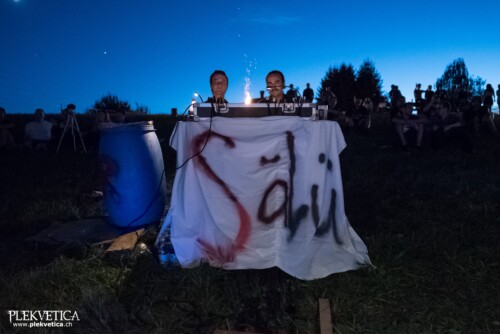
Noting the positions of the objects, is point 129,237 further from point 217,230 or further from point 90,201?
point 90,201

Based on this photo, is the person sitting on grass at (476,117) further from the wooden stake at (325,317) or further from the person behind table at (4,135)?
the person behind table at (4,135)

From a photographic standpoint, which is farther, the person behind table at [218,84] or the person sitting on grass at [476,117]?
the person sitting on grass at [476,117]

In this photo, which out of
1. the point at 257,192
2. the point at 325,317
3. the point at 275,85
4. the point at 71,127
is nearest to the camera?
the point at 325,317

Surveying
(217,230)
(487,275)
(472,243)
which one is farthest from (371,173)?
(217,230)

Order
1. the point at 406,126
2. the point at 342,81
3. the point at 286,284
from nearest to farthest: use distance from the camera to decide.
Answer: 1. the point at 286,284
2. the point at 406,126
3. the point at 342,81

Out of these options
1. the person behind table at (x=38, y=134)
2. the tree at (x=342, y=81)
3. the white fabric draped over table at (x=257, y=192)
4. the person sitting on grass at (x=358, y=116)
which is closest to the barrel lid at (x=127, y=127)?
the white fabric draped over table at (x=257, y=192)

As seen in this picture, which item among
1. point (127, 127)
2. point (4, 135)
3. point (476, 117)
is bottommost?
point (4, 135)

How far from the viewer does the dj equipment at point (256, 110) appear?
366 cm

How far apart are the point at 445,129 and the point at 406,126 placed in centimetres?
97

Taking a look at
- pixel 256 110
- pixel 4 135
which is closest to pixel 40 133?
pixel 4 135

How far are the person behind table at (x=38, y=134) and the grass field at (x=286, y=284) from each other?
7463 millimetres

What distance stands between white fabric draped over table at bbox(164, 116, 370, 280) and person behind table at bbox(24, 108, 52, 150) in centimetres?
1067

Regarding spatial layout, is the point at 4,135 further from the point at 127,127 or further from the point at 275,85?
the point at 275,85

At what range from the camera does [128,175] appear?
486 cm
